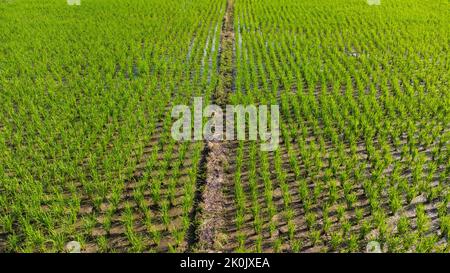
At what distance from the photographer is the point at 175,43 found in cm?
942

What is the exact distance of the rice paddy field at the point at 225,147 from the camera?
3.56 m

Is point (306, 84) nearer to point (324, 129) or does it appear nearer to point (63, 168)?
point (324, 129)

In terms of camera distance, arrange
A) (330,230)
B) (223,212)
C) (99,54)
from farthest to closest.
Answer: (99,54)
(223,212)
(330,230)

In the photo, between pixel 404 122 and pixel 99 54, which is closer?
pixel 404 122

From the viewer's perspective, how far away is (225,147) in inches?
197

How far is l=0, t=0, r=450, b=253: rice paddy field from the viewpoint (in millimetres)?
3561

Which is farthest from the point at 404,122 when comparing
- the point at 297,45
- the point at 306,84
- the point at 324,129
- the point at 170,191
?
the point at 297,45

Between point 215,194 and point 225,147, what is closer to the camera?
point 215,194

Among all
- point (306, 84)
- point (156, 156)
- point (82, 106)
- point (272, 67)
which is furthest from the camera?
point (272, 67)

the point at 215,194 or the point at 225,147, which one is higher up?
the point at 225,147

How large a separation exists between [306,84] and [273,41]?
3038 millimetres

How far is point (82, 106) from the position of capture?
5883 mm
